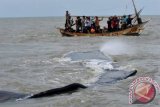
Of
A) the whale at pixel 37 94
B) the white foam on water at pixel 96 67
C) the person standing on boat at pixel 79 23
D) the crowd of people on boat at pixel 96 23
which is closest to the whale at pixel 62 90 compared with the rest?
the whale at pixel 37 94

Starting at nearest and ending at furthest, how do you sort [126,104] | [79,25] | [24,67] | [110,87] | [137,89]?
[137,89] < [126,104] < [110,87] < [24,67] < [79,25]

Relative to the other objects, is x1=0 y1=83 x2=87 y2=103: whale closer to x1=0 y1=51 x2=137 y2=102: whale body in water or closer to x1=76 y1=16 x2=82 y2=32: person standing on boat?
x1=0 y1=51 x2=137 y2=102: whale body in water

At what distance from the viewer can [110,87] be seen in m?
9.82

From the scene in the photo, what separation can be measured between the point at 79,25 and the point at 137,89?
28.1 metres

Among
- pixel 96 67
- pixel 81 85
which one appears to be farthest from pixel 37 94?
pixel 96 67

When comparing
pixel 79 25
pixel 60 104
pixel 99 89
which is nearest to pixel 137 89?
pixel 60 104

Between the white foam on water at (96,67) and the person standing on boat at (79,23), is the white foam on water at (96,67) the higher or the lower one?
the lower one

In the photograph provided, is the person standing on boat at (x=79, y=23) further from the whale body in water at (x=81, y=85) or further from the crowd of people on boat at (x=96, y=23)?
the whale body in water at (x=81, y=85)

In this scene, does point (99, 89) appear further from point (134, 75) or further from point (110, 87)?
point (134, 75)

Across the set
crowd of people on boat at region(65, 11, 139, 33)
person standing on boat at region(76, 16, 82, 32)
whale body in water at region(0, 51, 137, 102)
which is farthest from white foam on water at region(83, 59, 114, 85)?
person standing on boat at region(76, 16, 82, 32)

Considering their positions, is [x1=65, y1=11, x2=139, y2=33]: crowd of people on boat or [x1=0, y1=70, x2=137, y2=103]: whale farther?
[x1=65, y1=11, x2=139, y2=33]: crowd of people on boat

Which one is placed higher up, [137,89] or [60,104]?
[137,89]

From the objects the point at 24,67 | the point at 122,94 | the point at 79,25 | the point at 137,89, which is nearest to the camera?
the point at 137,89

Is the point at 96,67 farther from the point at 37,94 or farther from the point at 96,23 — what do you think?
the point at 96,23
